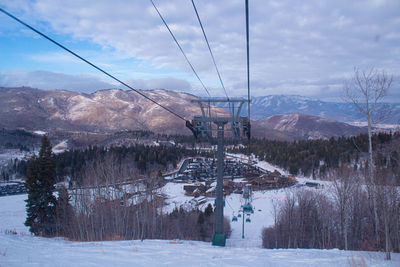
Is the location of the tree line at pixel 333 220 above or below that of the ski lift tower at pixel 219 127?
below

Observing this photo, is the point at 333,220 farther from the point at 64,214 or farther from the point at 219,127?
the point at 64,214

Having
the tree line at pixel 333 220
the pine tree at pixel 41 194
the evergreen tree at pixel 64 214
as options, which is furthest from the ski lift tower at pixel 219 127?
the pine tree at pixel 41 194

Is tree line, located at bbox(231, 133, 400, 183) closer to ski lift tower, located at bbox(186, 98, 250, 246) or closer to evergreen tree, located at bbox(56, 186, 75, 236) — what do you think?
evergreen tree, located at bbox(56, 186, 75, 236)

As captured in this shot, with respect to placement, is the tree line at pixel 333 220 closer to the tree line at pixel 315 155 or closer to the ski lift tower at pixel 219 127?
the ski lift tower at pixel 219 127

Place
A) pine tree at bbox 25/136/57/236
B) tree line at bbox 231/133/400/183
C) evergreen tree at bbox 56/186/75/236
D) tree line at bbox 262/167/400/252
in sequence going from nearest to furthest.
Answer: tree line at bbox 262/167/400/252, pine tree at bbox 25/136/57/236, evergreen tree at bbox 56/186/75/236, tree line at bbox 231/133/400/183

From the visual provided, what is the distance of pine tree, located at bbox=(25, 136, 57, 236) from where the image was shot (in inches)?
780

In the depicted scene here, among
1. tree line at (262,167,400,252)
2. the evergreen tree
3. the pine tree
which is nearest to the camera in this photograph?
tree line at (262,167,400,252)

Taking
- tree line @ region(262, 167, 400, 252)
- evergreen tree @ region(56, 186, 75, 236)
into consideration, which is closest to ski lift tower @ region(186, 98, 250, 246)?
tree line @ region(262, 167, 400, 252)

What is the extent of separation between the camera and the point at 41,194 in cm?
2006

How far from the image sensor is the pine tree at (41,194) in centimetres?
1981

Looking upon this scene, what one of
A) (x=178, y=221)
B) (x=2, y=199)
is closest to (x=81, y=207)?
(x=178, y=221)

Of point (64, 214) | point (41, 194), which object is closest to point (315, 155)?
point (64, 214)

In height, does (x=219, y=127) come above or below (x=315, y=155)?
above

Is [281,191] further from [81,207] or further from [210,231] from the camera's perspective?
[81,207]
